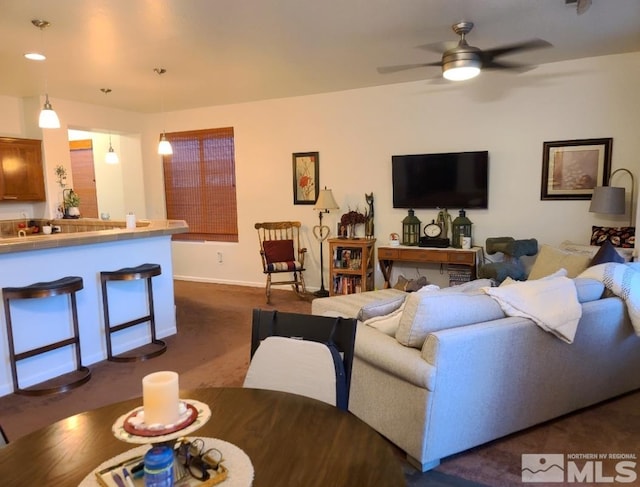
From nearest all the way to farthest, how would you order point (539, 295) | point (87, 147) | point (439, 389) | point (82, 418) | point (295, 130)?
point (82, 418) < point (439, 389) < point (539, 295) < point (295, 130) < point (87, 147)

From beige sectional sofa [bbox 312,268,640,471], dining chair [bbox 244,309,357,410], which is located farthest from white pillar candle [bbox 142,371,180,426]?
beige sectional sofa [bbox 312,268,640,471]

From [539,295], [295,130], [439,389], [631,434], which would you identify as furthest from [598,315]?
[295,130]

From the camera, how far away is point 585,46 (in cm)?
398

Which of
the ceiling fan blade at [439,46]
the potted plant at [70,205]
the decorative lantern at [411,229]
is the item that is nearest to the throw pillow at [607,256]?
the ceiling fan blade at [439,46]

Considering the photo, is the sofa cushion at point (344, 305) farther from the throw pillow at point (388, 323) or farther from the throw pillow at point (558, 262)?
the throw pillow at point (558, 262)

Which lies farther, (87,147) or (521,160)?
(87,147)

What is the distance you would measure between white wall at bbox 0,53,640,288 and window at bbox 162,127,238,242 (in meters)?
0.16

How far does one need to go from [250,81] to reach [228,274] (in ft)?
9.59

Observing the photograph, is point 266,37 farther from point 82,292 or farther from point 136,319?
point 136,319

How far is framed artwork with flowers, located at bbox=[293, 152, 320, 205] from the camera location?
19.2ft

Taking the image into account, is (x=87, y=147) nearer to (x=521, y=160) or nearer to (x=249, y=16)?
(x=249, y=16)

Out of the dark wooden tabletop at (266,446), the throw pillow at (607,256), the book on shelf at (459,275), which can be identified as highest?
the throw pillow at (607,256)

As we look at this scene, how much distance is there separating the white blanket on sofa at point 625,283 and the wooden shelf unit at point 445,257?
6.21 ft

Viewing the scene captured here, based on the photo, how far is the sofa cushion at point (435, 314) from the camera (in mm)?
2156
